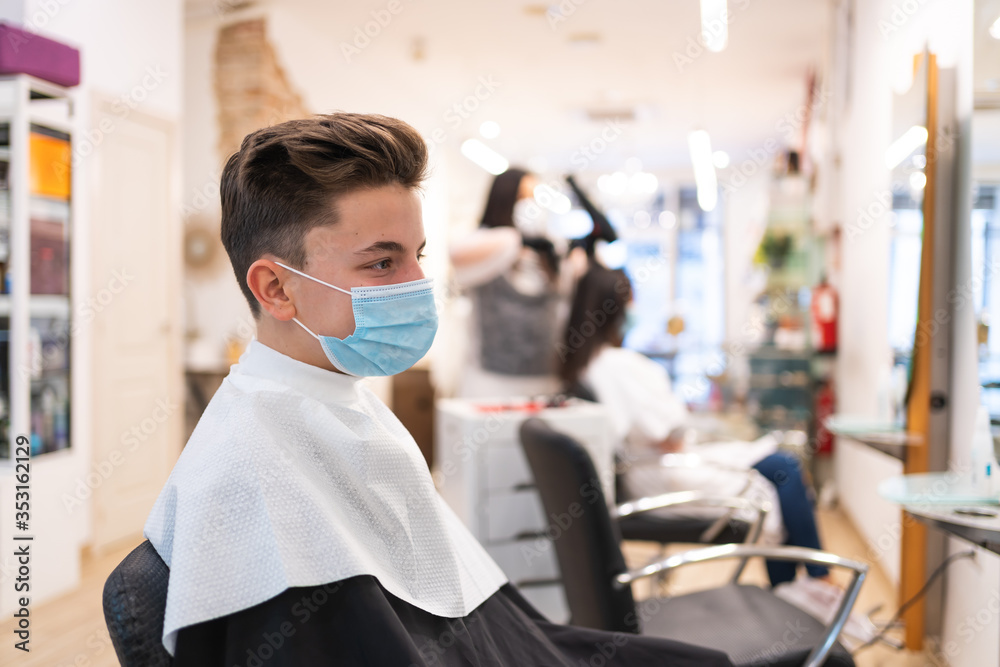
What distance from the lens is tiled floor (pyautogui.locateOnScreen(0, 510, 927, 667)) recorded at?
8.05 ft

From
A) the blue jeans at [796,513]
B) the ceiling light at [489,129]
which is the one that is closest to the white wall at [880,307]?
the blue jeans at [796,513]

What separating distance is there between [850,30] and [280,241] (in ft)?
13.7

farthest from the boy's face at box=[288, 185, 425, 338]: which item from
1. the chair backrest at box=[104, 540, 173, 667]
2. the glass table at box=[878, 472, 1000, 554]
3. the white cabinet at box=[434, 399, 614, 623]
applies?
the white cabinet at box=[434, 399, 614, 623]

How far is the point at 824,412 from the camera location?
507 centimetres

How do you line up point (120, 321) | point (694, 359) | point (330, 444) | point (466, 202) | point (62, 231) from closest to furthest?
point (330, 444)
point (62, 231)
point (120, 321)
point (466, 202)
point (694, 359)

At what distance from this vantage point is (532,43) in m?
5.37

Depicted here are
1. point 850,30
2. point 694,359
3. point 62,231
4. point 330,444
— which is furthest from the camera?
point 694,359

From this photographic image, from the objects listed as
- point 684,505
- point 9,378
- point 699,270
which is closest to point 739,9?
point 684,505

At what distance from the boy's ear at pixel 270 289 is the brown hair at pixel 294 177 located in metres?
0.02

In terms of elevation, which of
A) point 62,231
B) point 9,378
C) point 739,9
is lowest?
point 9,378

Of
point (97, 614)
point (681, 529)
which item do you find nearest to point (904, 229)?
point (681, 529)

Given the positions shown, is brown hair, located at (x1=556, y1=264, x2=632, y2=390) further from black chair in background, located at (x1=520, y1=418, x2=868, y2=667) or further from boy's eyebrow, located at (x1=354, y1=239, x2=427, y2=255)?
boy's eyebrow, located at (x1=354, y1=239, x2=427, y2=255)

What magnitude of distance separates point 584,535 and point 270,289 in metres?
1.00

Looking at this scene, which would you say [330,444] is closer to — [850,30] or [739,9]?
[850,30]
